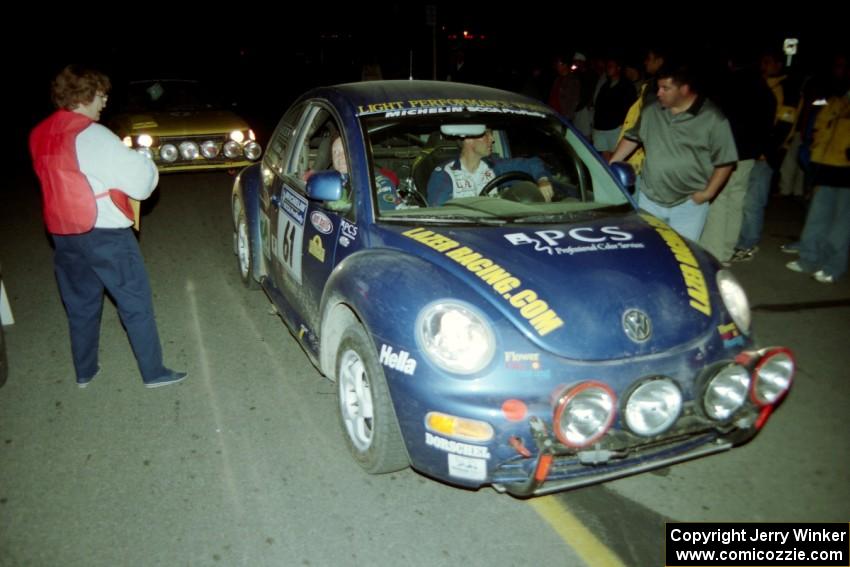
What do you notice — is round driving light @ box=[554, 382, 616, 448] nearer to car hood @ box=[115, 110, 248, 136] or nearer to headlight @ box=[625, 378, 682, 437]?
headlight @ box=[625, 378, 682, 437]

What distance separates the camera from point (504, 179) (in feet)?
13.6

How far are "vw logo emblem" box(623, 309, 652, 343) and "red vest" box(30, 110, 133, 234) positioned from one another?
281cm

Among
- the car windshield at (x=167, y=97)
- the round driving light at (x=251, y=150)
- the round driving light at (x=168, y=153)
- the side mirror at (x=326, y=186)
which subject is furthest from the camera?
the car windshield at (x=167, y=97)

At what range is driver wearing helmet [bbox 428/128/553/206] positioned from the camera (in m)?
4.14

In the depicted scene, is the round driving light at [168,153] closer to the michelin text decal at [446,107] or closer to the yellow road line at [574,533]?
the michelin text decal at [446,107]

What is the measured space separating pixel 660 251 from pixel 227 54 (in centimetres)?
4344

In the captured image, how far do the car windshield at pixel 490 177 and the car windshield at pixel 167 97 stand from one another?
664cm

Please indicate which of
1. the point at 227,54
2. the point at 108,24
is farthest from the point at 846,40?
the point at 108,24

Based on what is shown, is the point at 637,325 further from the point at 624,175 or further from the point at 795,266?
the point at 795,266

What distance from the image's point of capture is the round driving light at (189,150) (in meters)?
9.07

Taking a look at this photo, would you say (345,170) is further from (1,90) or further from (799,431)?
(1,90)

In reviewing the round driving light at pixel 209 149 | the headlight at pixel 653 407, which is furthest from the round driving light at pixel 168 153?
the headlight at pixel 653 407

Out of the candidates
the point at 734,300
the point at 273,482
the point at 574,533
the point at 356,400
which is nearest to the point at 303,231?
the point at 356,400

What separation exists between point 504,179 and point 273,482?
228cm
